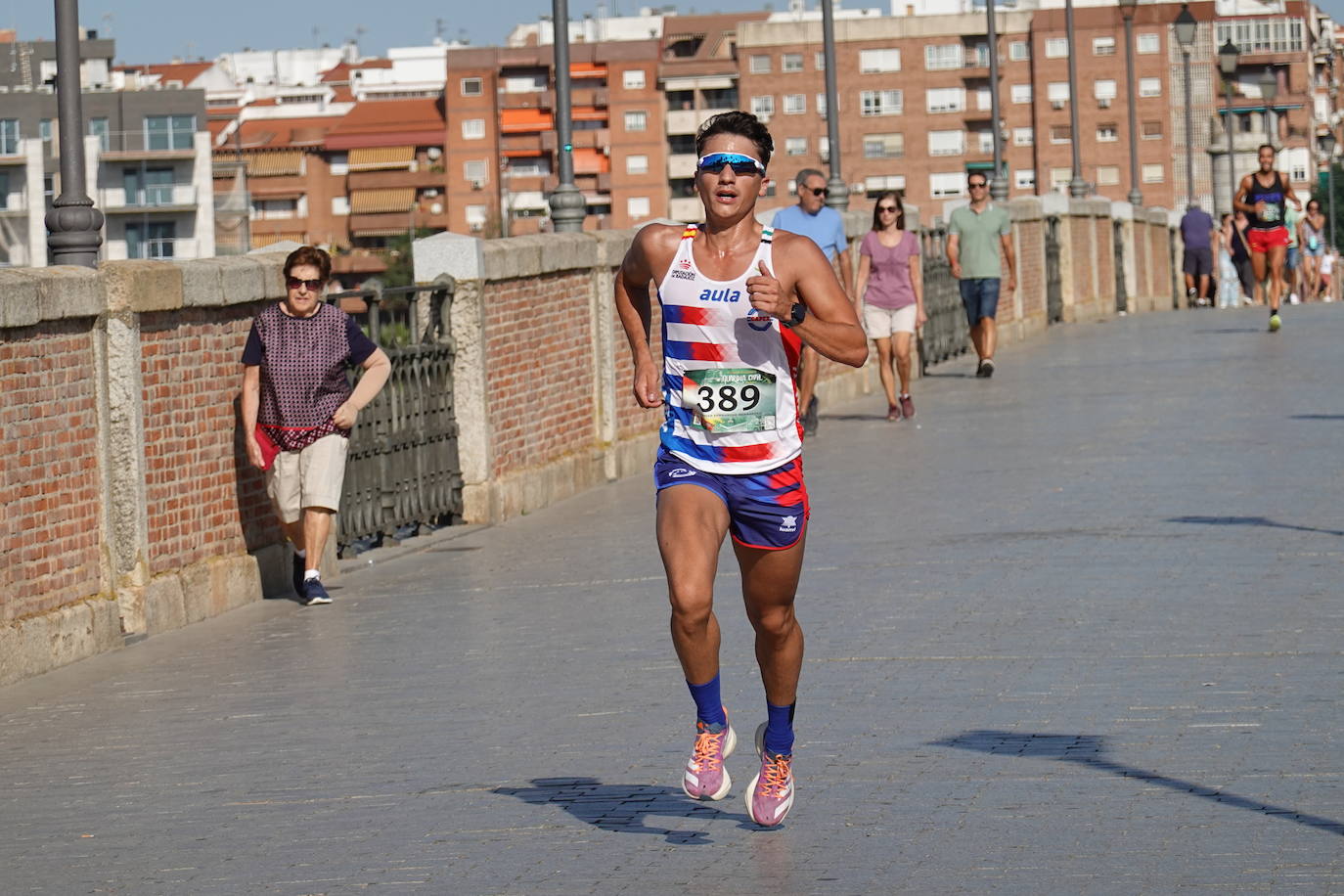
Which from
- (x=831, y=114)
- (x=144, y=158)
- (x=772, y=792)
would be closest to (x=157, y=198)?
(x=144, y=158)

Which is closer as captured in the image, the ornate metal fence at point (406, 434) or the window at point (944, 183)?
the ornate metal fence at point (406, 434)

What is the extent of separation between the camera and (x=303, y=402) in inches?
484

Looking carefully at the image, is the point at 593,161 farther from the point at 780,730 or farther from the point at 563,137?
the point at 780,730

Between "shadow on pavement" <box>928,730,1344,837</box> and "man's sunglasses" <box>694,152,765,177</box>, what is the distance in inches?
77.8

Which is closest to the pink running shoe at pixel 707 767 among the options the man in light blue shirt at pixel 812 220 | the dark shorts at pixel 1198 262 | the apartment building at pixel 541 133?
the man in light blue shirt at pixel 812 220

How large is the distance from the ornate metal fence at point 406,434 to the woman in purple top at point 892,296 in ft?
19.7

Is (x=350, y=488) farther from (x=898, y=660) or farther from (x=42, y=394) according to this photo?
(x=898, y=660)

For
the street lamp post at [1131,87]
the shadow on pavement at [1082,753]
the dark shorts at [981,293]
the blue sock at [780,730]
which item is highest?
the street lamp post at [1131,87]

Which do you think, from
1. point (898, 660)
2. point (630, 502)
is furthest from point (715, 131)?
point (630, 502)

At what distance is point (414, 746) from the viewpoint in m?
8.36

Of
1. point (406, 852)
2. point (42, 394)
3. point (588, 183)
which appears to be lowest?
point (406, 852)

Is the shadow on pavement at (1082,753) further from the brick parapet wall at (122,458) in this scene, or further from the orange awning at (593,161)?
the orange awning at (593,161)

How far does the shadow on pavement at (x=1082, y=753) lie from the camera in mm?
6793

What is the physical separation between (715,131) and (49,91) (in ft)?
422
